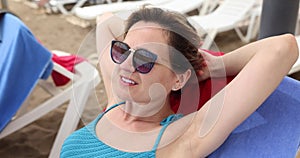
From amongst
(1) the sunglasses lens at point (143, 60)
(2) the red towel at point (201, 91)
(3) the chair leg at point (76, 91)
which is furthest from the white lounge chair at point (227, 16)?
(1) the sunglasses lens at point (143, 60)

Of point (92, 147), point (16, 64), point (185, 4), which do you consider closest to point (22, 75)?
point (16, 64)

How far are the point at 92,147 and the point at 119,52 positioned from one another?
10.0 inches

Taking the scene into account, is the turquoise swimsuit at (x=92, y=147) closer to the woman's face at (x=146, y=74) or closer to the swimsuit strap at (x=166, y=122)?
the swimsuit strap at (x=166, y=122)

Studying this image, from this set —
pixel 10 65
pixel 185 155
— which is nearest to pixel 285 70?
→ pixel 185 155

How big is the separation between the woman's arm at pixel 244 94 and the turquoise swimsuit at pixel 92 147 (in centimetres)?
7

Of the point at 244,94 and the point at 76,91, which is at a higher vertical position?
the point at 244,94

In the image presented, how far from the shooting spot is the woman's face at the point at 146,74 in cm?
102

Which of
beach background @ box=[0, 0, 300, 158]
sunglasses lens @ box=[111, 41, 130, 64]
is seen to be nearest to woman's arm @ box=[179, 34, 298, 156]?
sunglasses lens @ box=[111, 41, 130, 64]

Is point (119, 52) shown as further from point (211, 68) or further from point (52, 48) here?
point (52, 48)

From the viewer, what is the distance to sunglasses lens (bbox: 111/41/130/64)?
1024 millimetres

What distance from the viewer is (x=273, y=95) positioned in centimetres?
118

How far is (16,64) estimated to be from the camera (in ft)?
6.70

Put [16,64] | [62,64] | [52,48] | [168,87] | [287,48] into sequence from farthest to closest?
1. [52,48]
2. [62,64]
3. [16,64]
4. [168,87]
5. [287,48]

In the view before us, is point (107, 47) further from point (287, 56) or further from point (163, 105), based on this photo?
point (287, 56)
